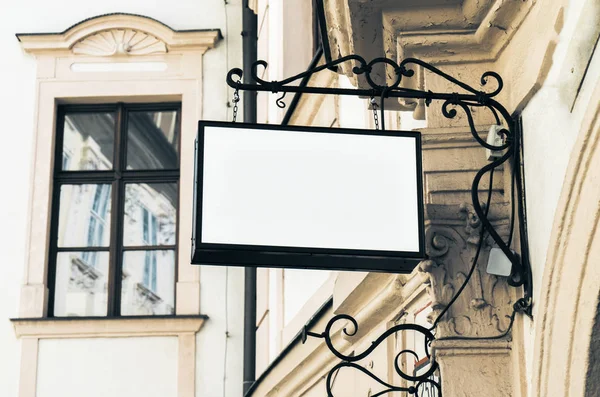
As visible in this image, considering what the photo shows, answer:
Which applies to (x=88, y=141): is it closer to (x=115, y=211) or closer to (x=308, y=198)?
(x=115, y=211)

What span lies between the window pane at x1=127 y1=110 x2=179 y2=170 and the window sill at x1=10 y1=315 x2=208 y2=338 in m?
1.65

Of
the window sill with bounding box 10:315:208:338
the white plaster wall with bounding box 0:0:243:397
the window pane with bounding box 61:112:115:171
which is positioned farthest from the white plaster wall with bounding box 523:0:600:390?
the window pane with bounding box 61:112:115:171

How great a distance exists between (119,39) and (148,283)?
2344mm

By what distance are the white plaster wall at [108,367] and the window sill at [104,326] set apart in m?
0.06

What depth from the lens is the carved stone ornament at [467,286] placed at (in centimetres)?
341

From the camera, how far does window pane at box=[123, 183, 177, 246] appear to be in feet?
37.1

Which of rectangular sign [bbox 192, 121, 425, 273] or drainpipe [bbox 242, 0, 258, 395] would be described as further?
drainpipe [bbox 242, 0, 258, 395]

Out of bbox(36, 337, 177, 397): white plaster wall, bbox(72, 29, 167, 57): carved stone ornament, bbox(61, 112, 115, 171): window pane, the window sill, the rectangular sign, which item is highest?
bbox(72, 29, 167, 57): carved stone ornament

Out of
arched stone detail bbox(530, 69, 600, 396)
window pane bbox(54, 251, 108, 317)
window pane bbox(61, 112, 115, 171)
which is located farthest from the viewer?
window pane bbox(61, 112, 115, 171)

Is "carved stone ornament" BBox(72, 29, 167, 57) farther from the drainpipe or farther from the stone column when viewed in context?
the stone column

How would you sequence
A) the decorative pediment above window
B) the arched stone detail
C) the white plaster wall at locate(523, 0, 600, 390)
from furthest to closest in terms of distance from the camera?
the decorative pediment above window
the white plaster wall at locate(523, 0, 600, 390)
the arched stone detail

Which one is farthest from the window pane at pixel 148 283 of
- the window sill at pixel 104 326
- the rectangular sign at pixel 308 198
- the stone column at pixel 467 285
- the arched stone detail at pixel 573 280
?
the arched stone detail at pixel 573 280

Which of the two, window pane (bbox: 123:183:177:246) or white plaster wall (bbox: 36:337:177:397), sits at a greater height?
window pane (bbox: 123:183:177:246)

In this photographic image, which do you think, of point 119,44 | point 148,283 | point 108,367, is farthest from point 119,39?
point 108,367
